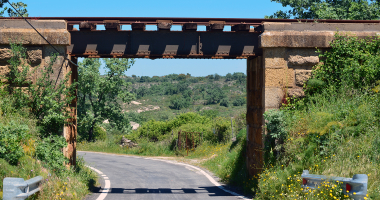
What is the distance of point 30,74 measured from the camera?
10.9 meters

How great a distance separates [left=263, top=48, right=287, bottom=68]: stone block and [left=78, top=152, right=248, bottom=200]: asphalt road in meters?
4.13

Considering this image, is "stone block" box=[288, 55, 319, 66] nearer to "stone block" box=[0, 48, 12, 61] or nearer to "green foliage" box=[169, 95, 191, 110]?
"stone block" box=[0, 48, 12, 61]

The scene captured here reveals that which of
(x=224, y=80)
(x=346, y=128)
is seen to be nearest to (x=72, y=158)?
(x=346, y=128)

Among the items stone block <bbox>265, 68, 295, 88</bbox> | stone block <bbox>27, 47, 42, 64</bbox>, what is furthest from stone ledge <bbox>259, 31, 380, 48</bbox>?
stone block <bbox>27, 47, 42, 64</bbox>

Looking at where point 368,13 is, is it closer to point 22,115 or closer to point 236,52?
point 236,52

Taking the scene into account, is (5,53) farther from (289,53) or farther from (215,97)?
(215,97)

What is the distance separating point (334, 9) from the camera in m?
23.0

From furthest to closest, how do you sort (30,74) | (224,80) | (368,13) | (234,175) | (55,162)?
(224,80)
(368,13)
(234,175)
(30,74)
(55,162)

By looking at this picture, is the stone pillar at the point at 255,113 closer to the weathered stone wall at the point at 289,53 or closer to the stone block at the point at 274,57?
the weathered stone wall at the point at 289,53

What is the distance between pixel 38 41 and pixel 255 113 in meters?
7.26

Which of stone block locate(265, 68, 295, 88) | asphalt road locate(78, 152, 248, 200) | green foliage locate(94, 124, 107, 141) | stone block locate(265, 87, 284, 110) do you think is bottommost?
asphalt road locate(78, 152, 248, 200)

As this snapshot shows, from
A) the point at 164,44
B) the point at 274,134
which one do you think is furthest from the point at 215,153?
the point at 274,134

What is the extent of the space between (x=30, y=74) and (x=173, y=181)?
694 cm

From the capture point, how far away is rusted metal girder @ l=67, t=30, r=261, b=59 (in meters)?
11.5
